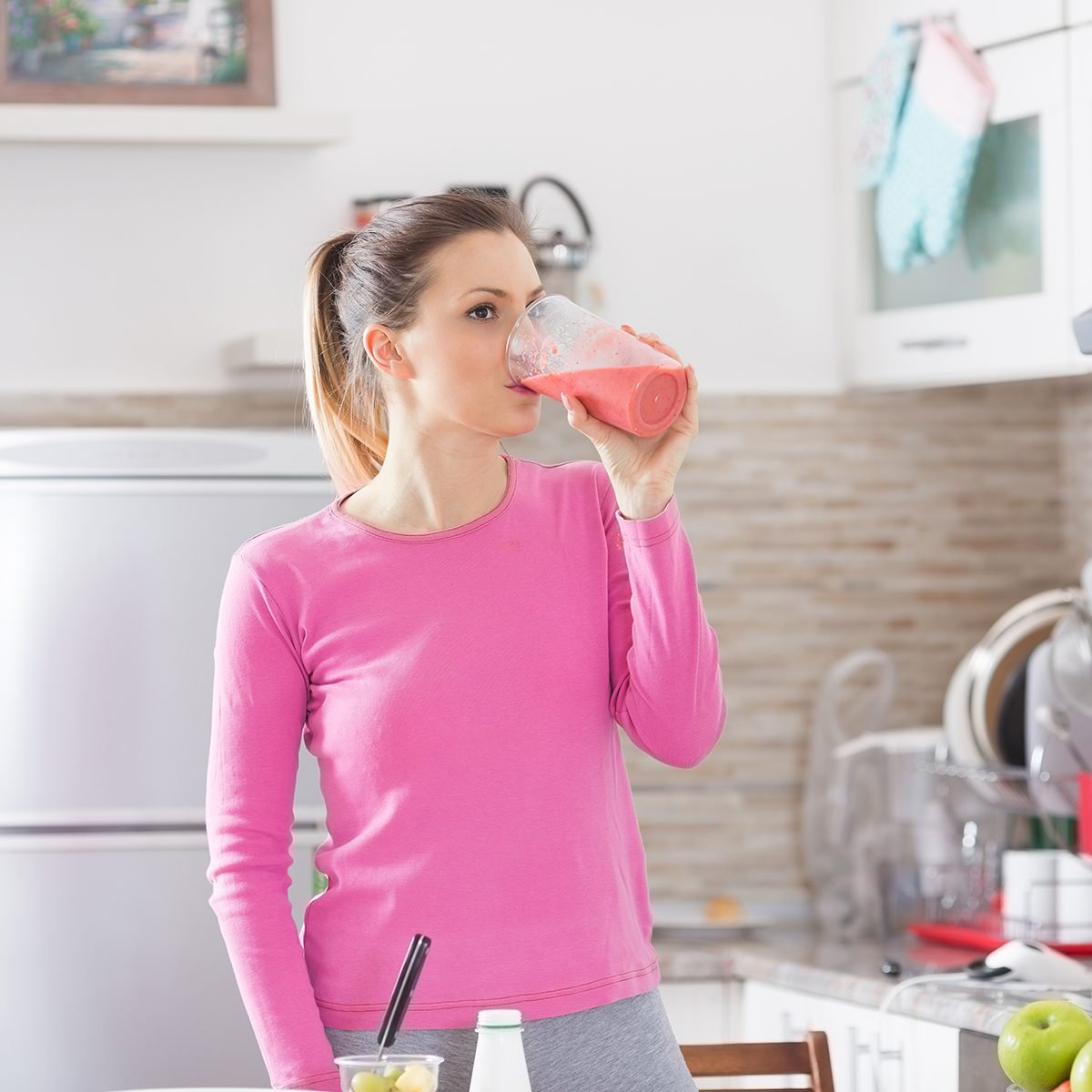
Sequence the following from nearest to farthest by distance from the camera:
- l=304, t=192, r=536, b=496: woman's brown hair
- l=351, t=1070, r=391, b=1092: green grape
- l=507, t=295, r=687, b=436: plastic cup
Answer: l=351, t=1070, r=391, b=1092: green grape → l=507, t=295, r=687, b=436: plastic cup → l=304, t=192, r=536, b=496: woman's brown hair

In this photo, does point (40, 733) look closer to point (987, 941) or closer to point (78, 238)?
point (78, 238)

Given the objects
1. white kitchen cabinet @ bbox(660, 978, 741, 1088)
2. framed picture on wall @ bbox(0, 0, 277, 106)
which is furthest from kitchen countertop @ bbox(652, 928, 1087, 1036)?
framed picture on wall @ bbox(0, 0, 277, 106)

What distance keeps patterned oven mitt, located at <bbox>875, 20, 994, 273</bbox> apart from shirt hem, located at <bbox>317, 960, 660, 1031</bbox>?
1.73 meters

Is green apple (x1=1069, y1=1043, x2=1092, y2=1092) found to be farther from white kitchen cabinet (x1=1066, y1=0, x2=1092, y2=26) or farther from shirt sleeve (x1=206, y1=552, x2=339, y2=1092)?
white kitchen cabinet (x1=1066, y1=0, x2=1092, y2=26)

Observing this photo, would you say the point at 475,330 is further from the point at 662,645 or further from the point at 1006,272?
the point at 1006,272

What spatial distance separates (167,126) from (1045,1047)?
1.87m

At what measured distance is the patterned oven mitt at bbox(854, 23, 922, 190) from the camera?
2.77 m

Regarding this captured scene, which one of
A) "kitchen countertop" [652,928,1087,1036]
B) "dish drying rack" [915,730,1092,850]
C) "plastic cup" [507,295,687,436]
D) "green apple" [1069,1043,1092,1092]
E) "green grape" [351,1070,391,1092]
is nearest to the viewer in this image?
"green grape" [351,1070,391,1092]

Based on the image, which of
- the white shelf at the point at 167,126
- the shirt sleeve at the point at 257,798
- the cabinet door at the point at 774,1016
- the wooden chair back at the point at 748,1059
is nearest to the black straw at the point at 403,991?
the shirt sleeve at the point at 257,798

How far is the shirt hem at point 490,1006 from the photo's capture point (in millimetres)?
1267

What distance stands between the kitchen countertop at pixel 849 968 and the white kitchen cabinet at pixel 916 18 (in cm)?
140

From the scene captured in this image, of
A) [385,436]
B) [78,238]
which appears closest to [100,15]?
[78,238]

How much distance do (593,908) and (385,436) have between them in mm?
462

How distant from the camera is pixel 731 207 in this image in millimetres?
A: 3090
